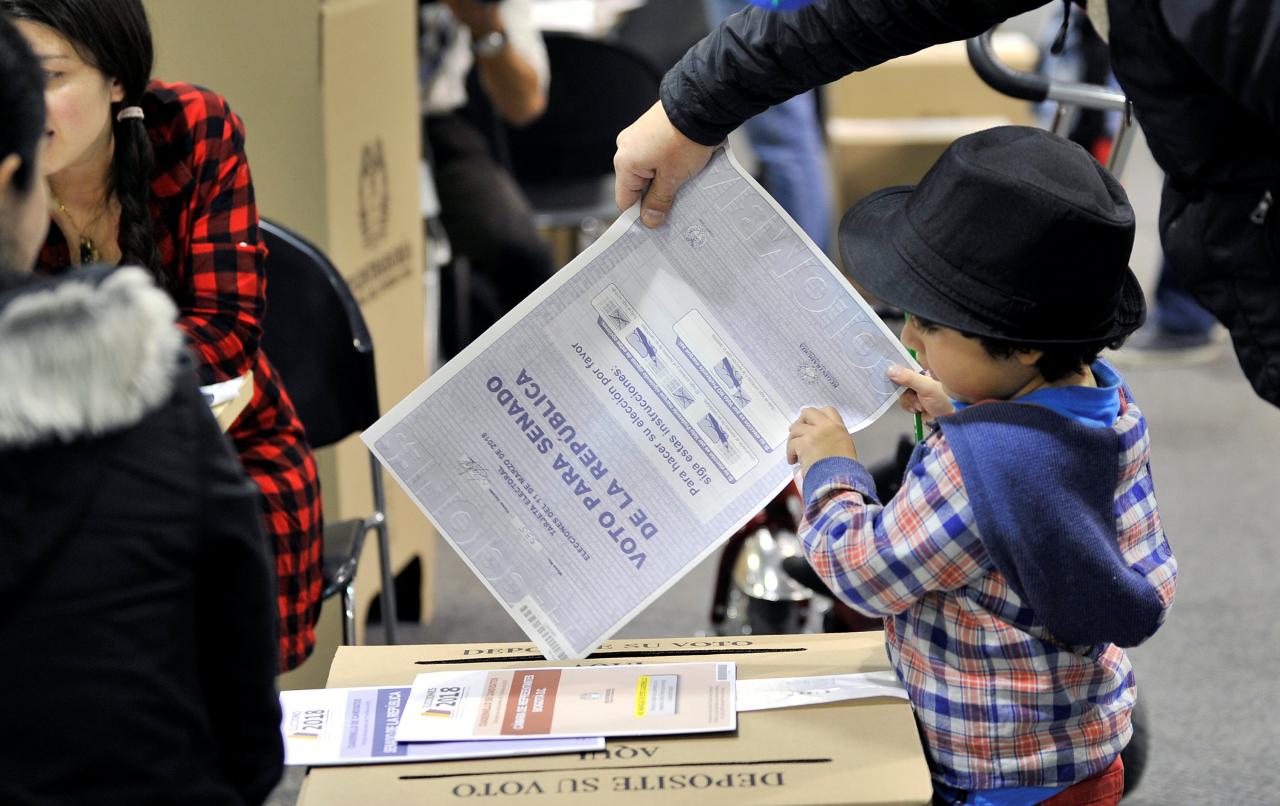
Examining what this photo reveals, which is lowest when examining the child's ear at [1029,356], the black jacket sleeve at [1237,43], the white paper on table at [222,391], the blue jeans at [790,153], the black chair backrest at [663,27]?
the black chair backrest at [663,27]

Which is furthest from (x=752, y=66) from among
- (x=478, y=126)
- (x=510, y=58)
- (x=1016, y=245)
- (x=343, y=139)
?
(x=478, y=126)

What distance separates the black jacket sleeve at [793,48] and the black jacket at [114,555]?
53 cm

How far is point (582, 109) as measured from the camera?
3.43m

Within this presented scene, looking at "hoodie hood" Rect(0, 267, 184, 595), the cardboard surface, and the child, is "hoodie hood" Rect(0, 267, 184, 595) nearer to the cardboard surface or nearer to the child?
the child

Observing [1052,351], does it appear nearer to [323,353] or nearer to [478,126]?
[323,353]

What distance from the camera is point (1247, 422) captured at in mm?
3414

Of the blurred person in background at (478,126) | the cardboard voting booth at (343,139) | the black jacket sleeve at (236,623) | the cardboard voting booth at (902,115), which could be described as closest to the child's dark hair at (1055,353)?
the black jacket sleeve at (236,623)

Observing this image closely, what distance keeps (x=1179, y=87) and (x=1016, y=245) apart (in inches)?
6.7

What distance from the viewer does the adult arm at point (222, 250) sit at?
153cm

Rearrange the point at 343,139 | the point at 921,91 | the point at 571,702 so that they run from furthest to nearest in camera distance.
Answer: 1. the point at 921,91
2. the point at 343,139
3. the point at 571,702

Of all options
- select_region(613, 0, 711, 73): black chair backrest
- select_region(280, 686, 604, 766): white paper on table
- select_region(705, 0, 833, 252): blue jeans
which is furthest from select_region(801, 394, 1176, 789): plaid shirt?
select_region(613, 0, 711, 73): black chair backrest

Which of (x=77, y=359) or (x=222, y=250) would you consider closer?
(x=77, y=359)

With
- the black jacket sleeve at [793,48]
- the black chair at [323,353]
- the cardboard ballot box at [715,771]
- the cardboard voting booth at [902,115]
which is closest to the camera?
the cardboard ballot box at [715,771]

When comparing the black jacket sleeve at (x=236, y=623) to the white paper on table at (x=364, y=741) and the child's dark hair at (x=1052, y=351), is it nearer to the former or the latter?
the white paper on table at (x=364, y=741)
